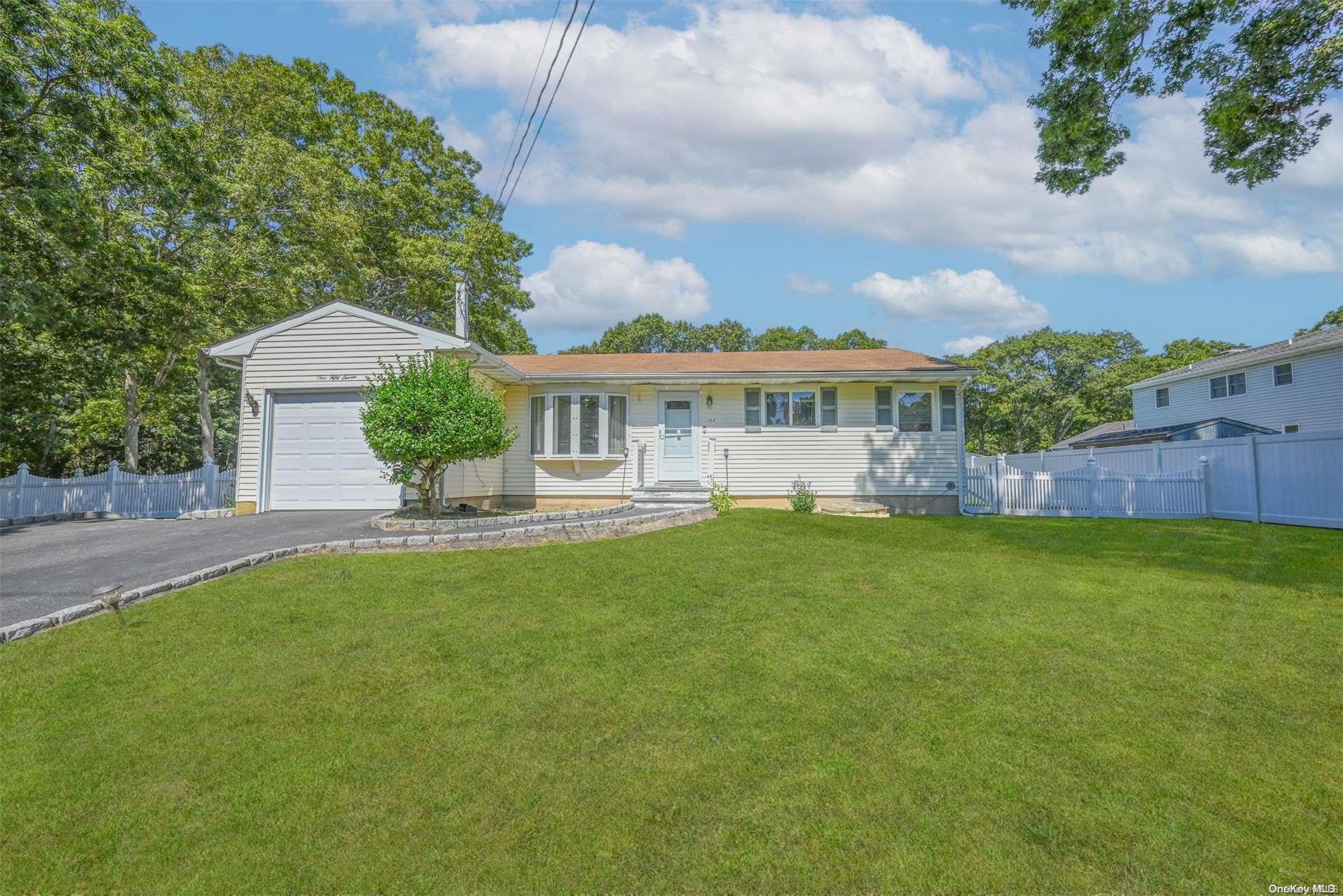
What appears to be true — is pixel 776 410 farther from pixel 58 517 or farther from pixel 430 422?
pixel 58 517

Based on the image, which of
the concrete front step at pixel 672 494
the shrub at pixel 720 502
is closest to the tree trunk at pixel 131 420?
the concrete front step at pixel 672 494

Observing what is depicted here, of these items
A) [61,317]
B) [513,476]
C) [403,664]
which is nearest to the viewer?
[403,664]

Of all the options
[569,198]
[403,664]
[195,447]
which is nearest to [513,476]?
[569,198]

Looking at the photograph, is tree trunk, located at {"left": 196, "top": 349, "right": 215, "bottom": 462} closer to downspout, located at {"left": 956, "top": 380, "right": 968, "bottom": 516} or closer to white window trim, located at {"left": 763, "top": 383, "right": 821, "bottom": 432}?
white window trim, located at {"left": 763, "top": 383, "right": 821, "bottom": 432}

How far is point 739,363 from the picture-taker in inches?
579

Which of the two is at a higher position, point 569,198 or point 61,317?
point 569,198

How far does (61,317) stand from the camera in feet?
41.4

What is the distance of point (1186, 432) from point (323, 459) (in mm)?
26729

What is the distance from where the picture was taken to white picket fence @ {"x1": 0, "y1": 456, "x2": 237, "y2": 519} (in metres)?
11.9

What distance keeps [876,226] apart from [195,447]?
96.3 feet

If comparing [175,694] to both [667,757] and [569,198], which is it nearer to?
[667,757]

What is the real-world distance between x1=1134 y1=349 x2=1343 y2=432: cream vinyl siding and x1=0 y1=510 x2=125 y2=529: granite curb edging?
31079mm

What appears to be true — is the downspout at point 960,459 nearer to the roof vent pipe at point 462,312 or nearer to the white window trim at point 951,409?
the white window trim at point 951,409

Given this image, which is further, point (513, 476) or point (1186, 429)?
point (1186, 429)
